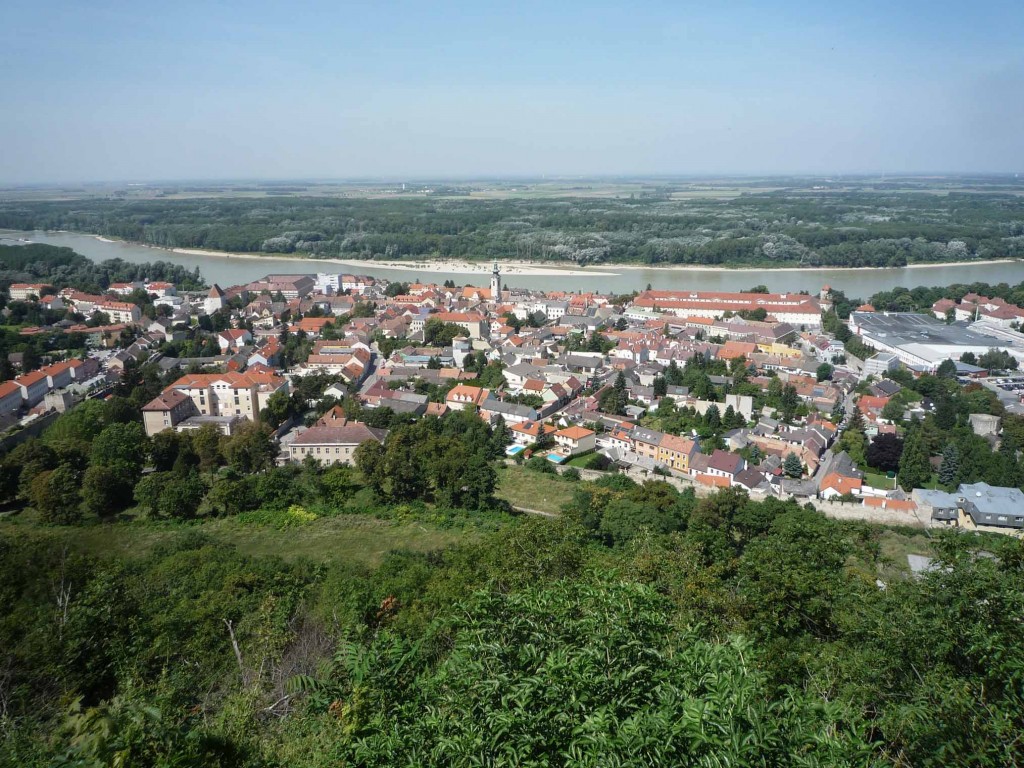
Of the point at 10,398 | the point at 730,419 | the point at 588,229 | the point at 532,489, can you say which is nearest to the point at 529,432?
the point at 532,489

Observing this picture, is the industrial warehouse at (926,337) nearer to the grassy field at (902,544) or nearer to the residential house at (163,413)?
the grassy field at (902,544)

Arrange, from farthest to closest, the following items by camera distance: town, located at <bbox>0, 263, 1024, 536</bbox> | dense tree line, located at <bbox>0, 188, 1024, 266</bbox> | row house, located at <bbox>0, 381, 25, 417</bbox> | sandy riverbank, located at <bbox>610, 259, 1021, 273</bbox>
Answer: dense tree line, located at <bbox>0, 188, 1024, 266</bbox> < sandy riverbank, located at <bbox>610, 259, 1021, 273</bbox> < row house, located at <bbox>0, 381, 25, 417</bbox> < town, located at <bbox>0, 263, 1024, 536</bbox>

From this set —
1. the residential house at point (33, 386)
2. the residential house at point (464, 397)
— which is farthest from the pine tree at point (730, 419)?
the residential house at point (33, 386)

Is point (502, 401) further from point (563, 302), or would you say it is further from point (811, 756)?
point (811, 756)

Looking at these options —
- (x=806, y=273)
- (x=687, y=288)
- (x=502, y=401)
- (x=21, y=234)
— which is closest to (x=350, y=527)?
(x=502, y=401)

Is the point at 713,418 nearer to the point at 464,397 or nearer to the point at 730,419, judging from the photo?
the point at 730,419

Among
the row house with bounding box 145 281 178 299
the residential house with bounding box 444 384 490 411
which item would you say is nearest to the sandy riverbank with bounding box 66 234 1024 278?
the row house with bounding box 145 281 178 299

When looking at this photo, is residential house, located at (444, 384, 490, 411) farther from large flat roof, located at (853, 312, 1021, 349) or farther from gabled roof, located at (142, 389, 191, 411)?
large flat roof, located at (853, 312, 1021, 349)
